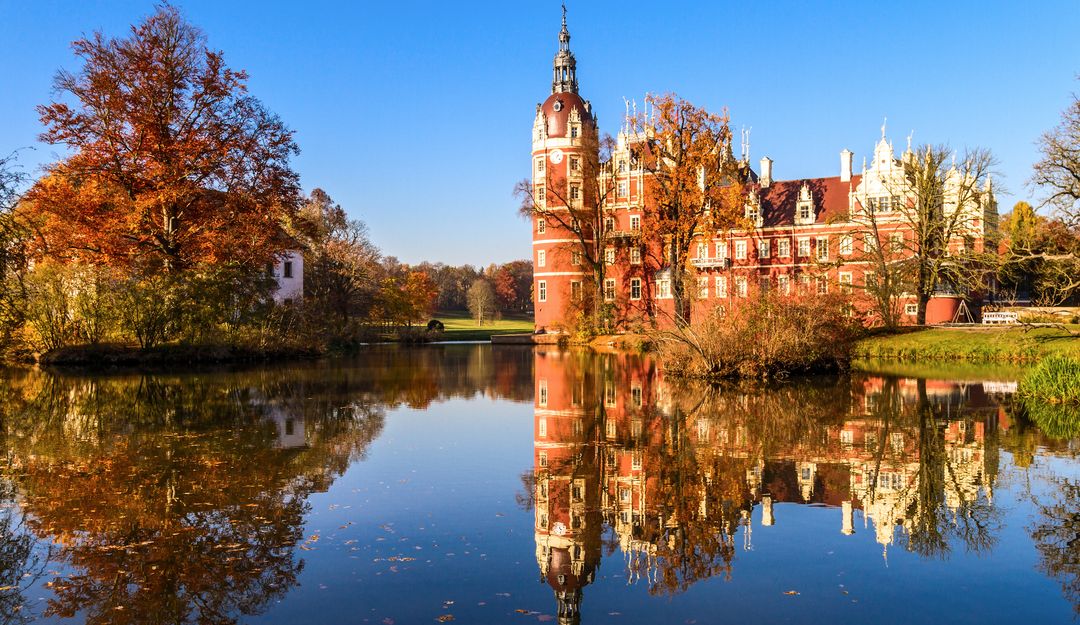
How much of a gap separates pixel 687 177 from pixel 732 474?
114 feet

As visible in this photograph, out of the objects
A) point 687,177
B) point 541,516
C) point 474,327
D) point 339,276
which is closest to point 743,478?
point 541,516

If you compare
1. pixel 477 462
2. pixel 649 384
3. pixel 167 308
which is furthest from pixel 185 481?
pixel 167 308

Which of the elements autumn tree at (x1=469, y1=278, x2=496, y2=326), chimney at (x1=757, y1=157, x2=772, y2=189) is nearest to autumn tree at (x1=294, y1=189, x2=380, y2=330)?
chimney at (x1=757, y1=157, x2=772, y2=189)

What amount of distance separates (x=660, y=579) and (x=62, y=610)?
14.5ft

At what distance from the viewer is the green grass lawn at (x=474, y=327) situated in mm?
64250

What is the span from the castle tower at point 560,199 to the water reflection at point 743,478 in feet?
111

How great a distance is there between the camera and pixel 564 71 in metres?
56.2

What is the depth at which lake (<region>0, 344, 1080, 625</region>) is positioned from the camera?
20.8 feet

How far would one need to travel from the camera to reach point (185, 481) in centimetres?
1029

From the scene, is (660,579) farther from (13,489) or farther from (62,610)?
(13,489)

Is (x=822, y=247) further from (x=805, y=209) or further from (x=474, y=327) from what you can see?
(x=474, y=327)

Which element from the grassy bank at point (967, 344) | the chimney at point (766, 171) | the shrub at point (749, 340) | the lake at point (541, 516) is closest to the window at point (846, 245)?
the chimney at point (766, 171)

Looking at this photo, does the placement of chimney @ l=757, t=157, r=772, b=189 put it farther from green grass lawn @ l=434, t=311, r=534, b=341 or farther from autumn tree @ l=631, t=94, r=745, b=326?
green grass lawn @ l=434, t=311, r=534, b=341

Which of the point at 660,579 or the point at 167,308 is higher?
the point at 167,308
